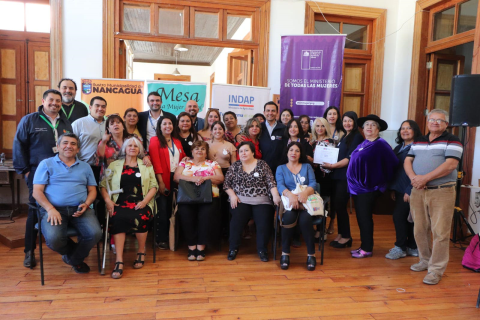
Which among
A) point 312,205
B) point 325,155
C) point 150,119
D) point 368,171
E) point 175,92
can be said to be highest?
point 175,92

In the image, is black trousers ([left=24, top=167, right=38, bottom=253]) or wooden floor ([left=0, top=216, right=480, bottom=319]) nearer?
wooden floor ([left=0, top=216, right=480, bottom=319])

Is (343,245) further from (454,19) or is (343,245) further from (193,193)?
(454,19)

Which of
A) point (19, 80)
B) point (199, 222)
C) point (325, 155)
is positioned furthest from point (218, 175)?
point (19, 80)

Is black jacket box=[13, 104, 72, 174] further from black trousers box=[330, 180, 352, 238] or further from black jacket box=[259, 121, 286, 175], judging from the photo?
black trousers box=[330, 180, 352, 238]

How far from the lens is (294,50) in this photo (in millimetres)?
5043

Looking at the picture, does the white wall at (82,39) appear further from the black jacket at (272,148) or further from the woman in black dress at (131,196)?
the black jacket at (272,148)

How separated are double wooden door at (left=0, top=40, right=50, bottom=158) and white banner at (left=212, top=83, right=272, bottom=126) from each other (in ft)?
8.39

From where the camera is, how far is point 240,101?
15.8 ft

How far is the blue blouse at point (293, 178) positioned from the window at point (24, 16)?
411 cm

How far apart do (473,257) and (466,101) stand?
1443 mm

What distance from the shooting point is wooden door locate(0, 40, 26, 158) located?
491 cm

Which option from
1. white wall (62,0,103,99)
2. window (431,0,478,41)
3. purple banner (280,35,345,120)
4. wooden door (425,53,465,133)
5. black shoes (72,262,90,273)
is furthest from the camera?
wooden door (425,53,465,133)

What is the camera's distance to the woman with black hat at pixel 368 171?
10.7 feet

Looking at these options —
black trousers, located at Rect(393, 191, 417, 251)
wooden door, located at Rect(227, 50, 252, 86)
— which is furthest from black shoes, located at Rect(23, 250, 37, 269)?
wooden door, located at Rect(227, 50, 252, 86)
